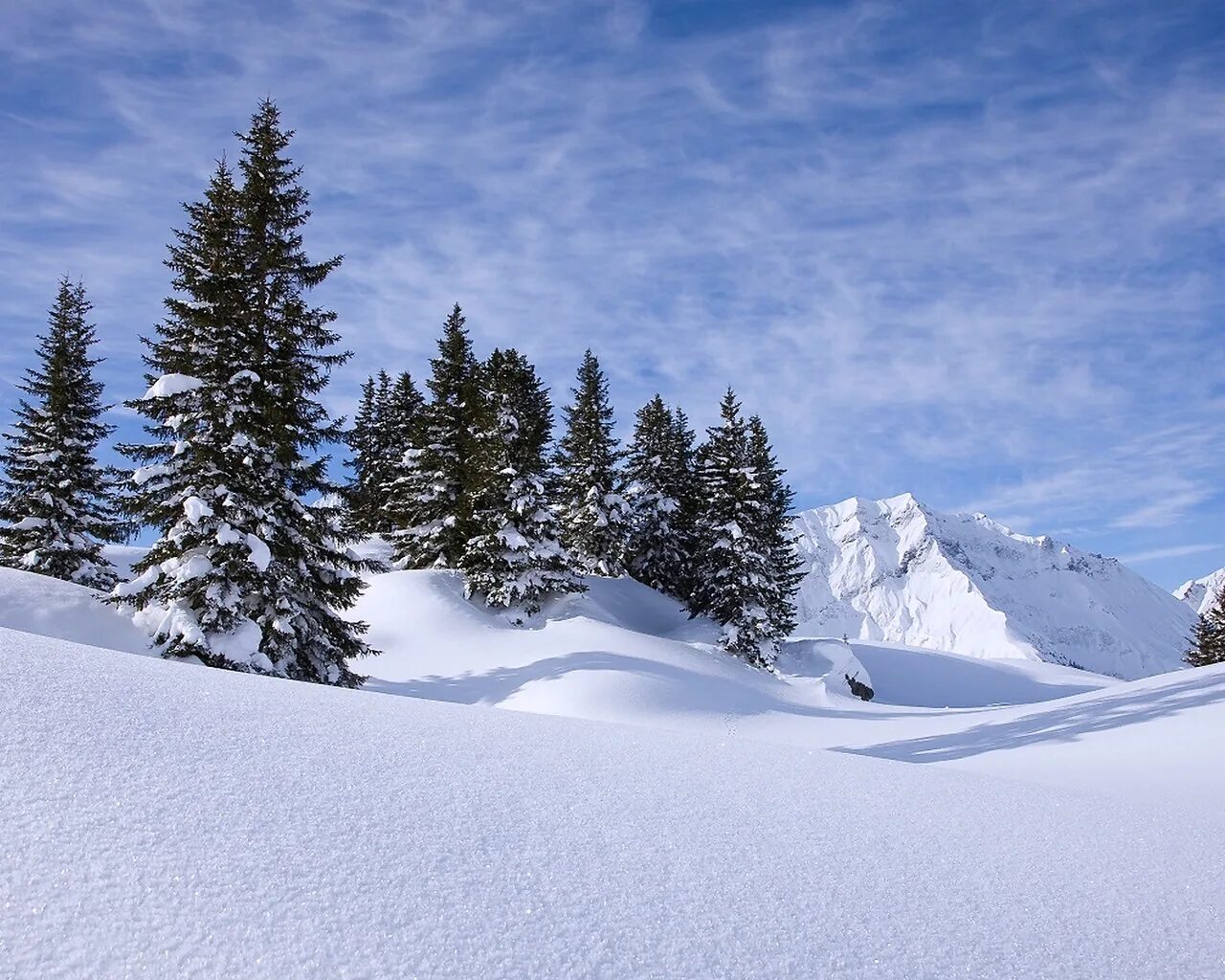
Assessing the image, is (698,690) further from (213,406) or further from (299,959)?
(299,959)

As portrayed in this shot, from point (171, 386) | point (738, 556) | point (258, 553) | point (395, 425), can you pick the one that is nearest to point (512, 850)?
point (258, 553)

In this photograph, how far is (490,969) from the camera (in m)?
2.43

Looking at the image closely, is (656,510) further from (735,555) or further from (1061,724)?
(1061,724)

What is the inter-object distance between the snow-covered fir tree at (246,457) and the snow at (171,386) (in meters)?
0.03

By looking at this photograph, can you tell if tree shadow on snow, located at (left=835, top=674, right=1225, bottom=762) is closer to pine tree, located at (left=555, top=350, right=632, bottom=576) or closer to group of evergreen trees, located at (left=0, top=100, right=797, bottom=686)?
group of evergreen trees, located at (left=0, top=100, right=797, bottom=686)

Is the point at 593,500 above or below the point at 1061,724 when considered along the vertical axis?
above

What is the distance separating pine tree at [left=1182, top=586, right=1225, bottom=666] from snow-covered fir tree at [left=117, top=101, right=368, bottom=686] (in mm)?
45203

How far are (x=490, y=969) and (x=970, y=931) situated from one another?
219 centimetres

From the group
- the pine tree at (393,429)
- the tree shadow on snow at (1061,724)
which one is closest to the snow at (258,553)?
the tree shadow on snow at (1061,724)

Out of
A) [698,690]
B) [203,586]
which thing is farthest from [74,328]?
[698,690]

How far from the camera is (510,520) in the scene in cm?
2747

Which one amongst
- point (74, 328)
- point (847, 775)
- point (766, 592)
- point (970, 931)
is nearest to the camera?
point (970, 931)

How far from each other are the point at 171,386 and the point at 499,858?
1462 centimetres

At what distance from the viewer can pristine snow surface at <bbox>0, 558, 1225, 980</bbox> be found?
249 cm
